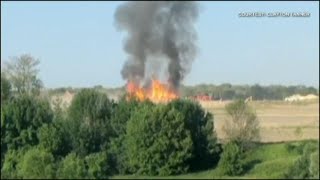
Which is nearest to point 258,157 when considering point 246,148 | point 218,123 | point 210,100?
point 246,148

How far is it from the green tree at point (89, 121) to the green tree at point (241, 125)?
9.54 metres

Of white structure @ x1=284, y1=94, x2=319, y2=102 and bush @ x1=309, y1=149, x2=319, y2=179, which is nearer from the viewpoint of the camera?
bush @ x1=309, y1=149, x2=319, y2=179

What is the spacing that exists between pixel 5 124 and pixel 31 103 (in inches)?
117

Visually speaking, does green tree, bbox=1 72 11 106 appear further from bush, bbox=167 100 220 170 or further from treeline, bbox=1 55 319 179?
bush, bbox=167 100 220 170

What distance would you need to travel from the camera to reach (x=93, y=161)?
48219 mm

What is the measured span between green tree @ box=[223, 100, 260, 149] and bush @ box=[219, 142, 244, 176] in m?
5.39

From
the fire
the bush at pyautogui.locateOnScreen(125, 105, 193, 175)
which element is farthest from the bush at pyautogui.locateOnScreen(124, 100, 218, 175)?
the fire

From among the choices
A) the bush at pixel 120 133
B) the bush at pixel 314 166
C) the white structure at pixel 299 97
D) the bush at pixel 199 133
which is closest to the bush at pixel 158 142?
the bush at pixel 120 133

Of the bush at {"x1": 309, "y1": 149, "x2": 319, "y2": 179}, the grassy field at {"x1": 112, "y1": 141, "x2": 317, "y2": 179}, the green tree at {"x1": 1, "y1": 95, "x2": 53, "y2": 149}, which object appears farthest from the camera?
the green tree at {"x1": 1, "y1": 95, "x2": 53, "y2": 149}

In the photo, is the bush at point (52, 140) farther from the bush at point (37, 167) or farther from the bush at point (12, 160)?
the bush at point (37, 167)

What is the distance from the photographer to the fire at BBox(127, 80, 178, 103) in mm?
74250

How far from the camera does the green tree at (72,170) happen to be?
41.2 meters

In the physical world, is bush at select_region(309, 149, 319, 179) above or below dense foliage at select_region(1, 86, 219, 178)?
below

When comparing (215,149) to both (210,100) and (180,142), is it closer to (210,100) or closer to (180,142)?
(180,142)
